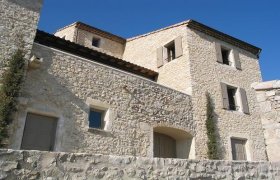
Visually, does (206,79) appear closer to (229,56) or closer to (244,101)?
(244,101)

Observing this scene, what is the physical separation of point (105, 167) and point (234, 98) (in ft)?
36.7

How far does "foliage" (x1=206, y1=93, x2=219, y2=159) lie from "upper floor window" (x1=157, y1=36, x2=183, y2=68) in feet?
8.46

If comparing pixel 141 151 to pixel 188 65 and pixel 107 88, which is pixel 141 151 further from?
pixel 188 65

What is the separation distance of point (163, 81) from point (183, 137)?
309 centimetres

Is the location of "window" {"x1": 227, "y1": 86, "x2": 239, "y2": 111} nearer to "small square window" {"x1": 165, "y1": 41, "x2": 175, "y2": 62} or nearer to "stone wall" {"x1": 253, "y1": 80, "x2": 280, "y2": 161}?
"stone wall" {"x1": 253, "y1": 80, "x2": 280, "y2": 161}

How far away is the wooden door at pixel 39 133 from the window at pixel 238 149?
787cm

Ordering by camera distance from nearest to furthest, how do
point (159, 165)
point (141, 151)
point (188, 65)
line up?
point (159, 165), point (141, 151), point (188, 65)

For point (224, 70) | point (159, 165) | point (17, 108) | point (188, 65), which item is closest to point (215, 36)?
point (224, 70)

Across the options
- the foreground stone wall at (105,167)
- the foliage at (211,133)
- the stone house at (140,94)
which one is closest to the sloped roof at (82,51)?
the stone house at (140,94)

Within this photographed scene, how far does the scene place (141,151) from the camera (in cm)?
958

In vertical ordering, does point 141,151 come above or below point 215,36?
below

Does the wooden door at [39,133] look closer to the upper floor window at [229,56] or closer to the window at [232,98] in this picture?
the window at [232,98]

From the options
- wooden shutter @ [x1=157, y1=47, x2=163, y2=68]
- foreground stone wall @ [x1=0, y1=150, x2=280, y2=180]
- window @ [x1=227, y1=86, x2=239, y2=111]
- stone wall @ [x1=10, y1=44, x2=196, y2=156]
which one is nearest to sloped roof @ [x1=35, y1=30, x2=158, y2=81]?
wooden shutter @ [x1=157, y1=47, x2=163, y2=68]

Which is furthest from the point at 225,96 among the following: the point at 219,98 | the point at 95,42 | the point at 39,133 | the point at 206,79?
the point at 39,133
